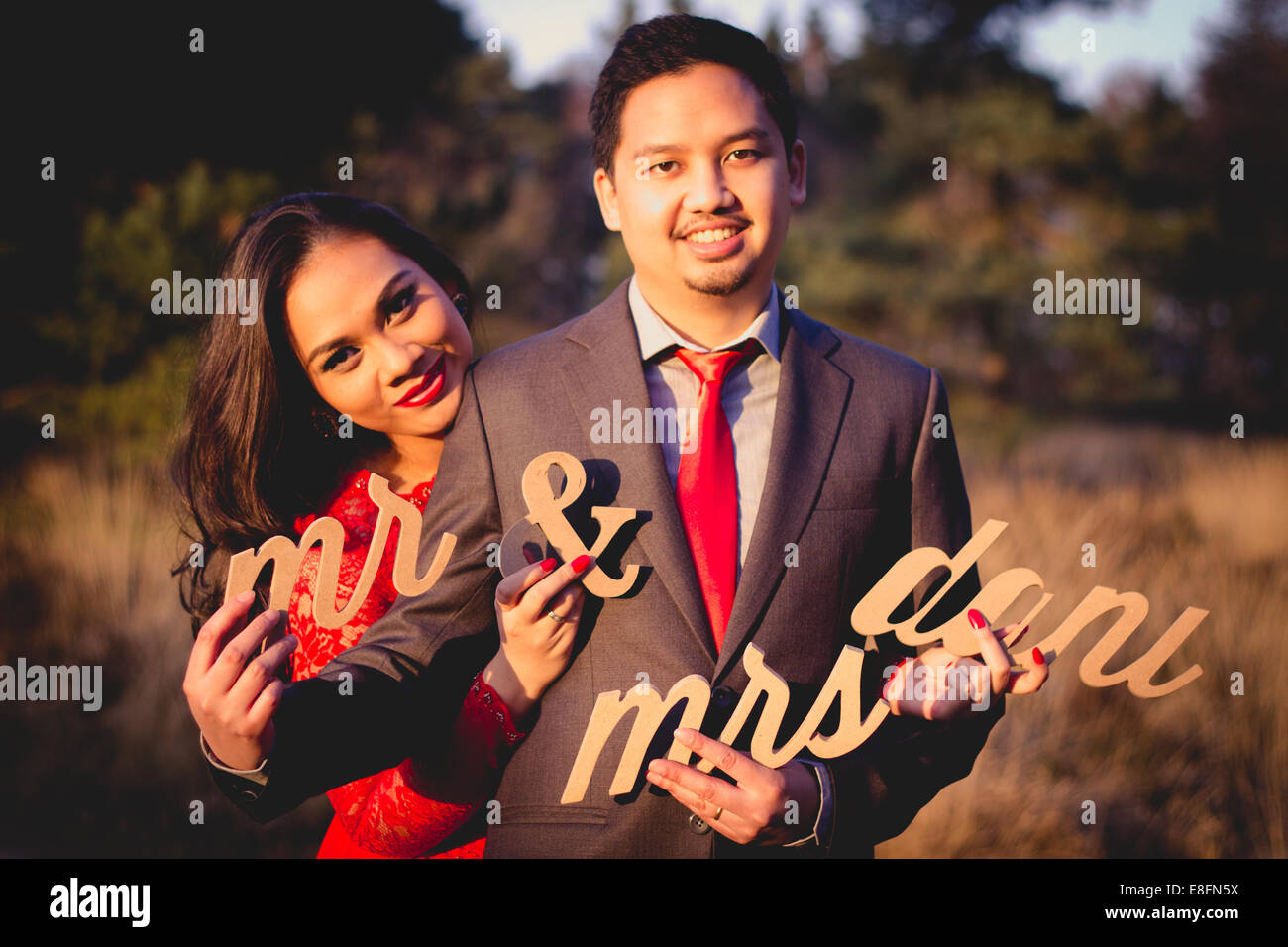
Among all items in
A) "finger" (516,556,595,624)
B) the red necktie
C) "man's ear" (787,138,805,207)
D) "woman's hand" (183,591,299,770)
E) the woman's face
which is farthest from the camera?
the woman's face

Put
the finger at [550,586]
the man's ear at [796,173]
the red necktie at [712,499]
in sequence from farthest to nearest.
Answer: the man's ear at [796,173] → the red necktie at [712,499] → the finger at [550,586]

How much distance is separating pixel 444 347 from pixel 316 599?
0.71 meters

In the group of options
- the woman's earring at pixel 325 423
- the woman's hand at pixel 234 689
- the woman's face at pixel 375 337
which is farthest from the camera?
the woman's earring at pixel 325 423

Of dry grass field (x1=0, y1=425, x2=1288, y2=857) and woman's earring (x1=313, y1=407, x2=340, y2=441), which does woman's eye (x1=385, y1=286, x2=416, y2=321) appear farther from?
dry grass field (x1=0, y1=425, x2=1288, y2=857)

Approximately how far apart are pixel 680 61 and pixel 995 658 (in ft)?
4.73

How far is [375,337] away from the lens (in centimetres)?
237

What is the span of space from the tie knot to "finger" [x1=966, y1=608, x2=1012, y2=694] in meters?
0.79

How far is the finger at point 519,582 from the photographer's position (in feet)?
6.66

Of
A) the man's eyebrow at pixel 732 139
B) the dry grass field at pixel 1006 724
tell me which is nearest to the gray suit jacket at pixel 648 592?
the man's eyebrow at pixel 732 139

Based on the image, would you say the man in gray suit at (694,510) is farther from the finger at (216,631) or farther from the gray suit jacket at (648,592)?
the finger at (216,631)

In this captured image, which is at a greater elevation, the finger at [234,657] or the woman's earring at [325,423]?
the woman's earring at [325,423]

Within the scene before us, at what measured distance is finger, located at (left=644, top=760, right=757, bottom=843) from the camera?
2.03 meters

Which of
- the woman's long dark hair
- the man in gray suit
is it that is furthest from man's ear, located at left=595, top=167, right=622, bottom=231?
the woman's long dark hair

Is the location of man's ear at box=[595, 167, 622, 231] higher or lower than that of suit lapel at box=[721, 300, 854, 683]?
higher
